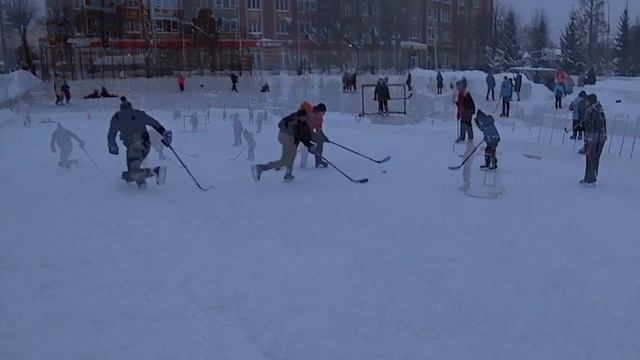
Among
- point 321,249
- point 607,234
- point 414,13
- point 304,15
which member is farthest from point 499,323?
point 414,13

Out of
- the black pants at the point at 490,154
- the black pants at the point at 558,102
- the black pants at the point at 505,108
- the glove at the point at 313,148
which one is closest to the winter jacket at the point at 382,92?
the black pants at the point at 505,108

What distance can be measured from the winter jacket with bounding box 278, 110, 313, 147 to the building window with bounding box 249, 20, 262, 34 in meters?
48.4

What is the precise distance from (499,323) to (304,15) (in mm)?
55697

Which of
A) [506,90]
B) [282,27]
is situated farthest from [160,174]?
[282,27]

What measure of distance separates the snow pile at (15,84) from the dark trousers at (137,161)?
636 inches

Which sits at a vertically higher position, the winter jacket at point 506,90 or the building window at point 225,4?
the building window at point 225,4

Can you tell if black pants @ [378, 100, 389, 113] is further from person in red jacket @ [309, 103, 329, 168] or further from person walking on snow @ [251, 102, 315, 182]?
person walking on snow @ [251, 102, 315, 182]

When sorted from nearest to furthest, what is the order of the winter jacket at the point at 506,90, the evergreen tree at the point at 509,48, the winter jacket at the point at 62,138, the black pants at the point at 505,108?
the winter jacket at the point at 62,138, the black pants at the point at 505,108, the winter jacket at the point at 506,90, the evergreen tree at the point at 509,48

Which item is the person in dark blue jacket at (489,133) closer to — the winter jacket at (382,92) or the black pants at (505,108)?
the black pants at (505,108)

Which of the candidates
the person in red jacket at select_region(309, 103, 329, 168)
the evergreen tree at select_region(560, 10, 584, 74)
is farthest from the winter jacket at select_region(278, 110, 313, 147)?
the evergreen tree at select_region(560, 10, 584, 74)

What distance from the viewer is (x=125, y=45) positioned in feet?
168

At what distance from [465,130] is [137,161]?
788 cm

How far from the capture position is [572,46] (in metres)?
54.4

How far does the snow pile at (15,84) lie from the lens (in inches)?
1017
